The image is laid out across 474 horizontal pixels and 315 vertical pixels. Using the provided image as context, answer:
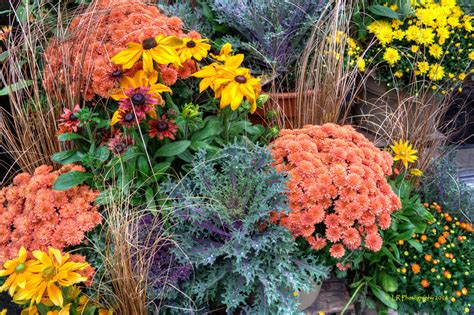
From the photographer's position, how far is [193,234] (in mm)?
1390

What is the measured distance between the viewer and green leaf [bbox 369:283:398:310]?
5.32 ft

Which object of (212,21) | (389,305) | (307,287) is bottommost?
(389,305)

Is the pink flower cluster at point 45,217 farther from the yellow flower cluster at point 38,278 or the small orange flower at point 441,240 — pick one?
the small orange flower at point 441,240

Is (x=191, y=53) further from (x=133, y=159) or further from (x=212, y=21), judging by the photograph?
(x=212, y=21)

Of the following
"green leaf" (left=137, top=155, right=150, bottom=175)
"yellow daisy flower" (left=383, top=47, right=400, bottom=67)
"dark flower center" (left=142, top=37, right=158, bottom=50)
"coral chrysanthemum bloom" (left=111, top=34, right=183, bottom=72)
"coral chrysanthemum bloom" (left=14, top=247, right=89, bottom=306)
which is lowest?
"coral chrysanthemum bloom" (left=14, top=247, right=89, bottom=306)

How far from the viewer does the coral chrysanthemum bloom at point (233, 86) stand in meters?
1.37

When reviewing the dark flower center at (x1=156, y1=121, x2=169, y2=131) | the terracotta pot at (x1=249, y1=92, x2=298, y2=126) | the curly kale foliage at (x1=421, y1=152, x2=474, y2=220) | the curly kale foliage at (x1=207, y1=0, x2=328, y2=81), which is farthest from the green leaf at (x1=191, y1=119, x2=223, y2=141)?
the curly kale foliage at (x1=421, y1=152, x2=474, y2=220)

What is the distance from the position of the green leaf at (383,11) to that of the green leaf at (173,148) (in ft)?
4.86

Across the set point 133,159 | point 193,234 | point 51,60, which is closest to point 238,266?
point 193,234

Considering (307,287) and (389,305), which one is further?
(389,305)

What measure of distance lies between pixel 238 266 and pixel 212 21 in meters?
1.52

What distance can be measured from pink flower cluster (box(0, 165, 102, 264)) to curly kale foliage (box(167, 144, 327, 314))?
298 millimetres

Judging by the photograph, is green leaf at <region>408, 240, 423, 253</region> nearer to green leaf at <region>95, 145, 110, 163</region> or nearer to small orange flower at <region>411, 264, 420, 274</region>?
small orange flower at <region>411, 264, 420, 274</region>

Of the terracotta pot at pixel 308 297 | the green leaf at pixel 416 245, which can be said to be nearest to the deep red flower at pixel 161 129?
the terracotta pot at pixel 308 297
